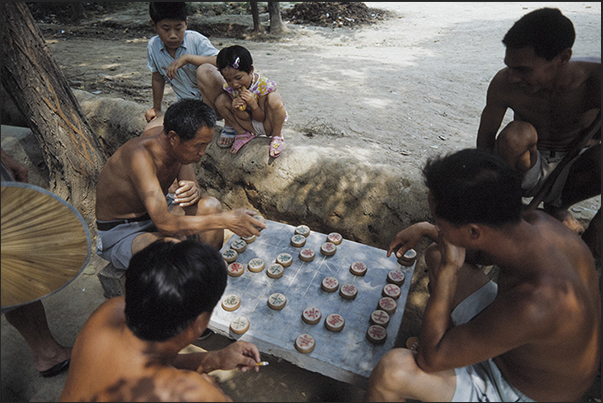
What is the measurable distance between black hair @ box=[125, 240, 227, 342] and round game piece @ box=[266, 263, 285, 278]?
109 cm

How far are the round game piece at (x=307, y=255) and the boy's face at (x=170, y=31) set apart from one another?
2.69 m

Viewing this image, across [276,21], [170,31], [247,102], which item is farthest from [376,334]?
[276,21]

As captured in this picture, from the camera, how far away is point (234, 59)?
3.47 meters

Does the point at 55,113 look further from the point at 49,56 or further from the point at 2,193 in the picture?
the point at 2,193

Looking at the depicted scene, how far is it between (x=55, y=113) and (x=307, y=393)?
3.49 metres

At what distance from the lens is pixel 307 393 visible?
261 centimetres

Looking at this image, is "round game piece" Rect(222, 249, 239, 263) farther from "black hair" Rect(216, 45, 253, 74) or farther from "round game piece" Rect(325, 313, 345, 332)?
"black hair" Rect(216, 45, 253, 74)

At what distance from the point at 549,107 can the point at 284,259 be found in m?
2.17

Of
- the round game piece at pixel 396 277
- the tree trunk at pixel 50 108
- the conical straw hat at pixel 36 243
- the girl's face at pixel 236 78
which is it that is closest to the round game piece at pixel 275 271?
the round game piece at pixel 396 277

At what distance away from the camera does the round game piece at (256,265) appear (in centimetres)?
281

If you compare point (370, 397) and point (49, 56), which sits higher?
point (49, 56)

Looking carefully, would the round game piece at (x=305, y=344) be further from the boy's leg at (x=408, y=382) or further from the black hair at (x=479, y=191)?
the black hair at (x=479, y=191)

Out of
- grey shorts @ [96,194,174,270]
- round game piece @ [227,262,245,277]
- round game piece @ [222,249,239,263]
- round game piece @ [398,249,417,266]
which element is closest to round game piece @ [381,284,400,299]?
round game piece @ [398,249,417,266]

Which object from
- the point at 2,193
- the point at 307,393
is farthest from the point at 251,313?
the point at 2,193
